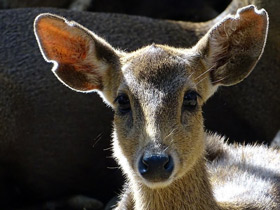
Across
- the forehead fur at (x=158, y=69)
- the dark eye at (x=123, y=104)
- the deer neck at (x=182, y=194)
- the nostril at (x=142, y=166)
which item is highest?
the forehead fur at (x=158, y=69)

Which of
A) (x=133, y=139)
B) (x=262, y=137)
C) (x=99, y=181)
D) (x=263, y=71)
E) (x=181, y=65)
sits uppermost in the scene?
(x=181, y=65)

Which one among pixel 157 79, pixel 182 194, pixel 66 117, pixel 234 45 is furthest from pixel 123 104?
pixel 66 117

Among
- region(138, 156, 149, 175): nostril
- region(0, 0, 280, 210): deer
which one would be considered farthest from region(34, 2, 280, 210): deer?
region(0, 0, 280, 210): deer

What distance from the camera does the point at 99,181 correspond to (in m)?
7.48

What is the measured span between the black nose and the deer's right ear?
34.9 inches

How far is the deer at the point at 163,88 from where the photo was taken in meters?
4.56

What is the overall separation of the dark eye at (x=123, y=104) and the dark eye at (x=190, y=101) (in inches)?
13.3

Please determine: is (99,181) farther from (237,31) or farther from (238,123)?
(237,31)

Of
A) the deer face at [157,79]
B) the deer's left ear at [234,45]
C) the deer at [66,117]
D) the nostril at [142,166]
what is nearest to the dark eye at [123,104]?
the deer face at [157,79]

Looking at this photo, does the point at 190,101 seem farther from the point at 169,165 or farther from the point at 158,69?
the point at 169,165

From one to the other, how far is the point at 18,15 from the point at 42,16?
2855 mm

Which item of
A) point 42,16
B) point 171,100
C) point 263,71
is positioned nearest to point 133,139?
point 171,100

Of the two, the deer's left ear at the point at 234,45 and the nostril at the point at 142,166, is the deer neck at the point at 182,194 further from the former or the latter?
the deer's left ear at the point at 234,45

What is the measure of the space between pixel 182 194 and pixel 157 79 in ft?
2.39
